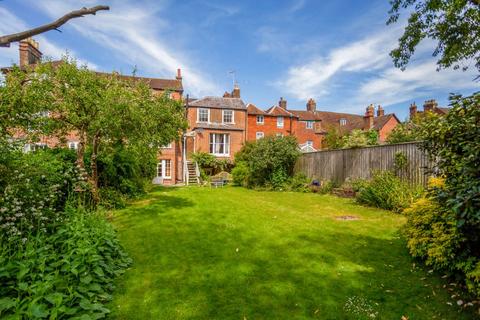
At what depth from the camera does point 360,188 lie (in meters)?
11.8

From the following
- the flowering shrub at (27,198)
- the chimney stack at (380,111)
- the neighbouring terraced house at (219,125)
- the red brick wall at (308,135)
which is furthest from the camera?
the chimney stack at (380,111)

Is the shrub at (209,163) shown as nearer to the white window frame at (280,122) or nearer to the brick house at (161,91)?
the brick house at (161,91)

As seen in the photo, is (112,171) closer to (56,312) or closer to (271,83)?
(56,312)

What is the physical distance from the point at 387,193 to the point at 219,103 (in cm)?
2214

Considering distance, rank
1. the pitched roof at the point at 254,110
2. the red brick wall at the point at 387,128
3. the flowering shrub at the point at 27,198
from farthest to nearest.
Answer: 1. the red brick wall at the point at 387,128
2. the pitched roof at the point at 254,110
3. the flowering shrub at the point at 27,198

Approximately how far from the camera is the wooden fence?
10344mm

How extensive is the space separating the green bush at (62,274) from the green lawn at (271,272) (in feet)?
1.08

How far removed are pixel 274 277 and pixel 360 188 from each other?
8.66 meters

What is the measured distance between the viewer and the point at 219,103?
97.0 feet

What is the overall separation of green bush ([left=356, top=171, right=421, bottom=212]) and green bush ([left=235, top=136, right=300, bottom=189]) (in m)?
7.38

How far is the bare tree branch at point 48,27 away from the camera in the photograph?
12.4ft

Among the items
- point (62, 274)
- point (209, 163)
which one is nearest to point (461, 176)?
point (62, 274)

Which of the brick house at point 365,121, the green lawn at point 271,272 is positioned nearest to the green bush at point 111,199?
the green lawn at point 271,272

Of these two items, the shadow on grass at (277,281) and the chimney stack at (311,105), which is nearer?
the shadow on grass at (277,281)
